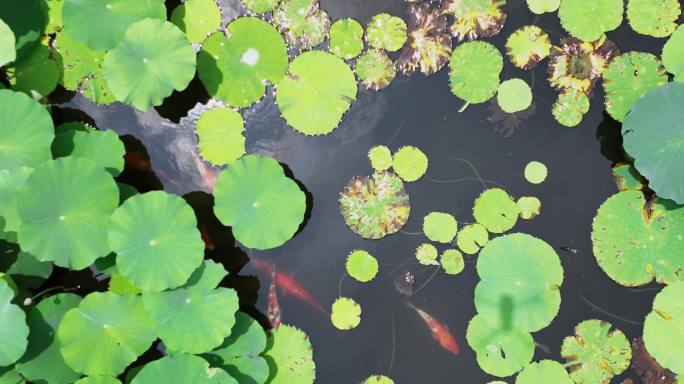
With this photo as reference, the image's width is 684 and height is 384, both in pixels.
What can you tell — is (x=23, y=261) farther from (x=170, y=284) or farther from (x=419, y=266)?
(x=419, y=266)

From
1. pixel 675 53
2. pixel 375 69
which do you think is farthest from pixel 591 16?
pixel 375 69

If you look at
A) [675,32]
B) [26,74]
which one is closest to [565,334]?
[675,32]

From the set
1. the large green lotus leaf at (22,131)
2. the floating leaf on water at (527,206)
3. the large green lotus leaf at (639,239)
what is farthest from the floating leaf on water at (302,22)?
the large green lotus leaf at (639,239)

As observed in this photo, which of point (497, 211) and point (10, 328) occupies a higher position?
point (497, 211)

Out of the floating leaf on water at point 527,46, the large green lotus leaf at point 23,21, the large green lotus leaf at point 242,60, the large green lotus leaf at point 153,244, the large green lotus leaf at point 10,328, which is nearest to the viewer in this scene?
the large green lotus leaf at point 10,328

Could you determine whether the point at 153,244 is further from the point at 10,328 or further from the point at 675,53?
the point at 675,53

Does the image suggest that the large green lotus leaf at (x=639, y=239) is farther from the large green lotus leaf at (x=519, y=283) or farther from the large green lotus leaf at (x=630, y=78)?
the large green lotus leaf at (x=630, y=78)

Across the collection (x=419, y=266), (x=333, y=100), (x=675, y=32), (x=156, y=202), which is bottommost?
(x=419, y=266)
